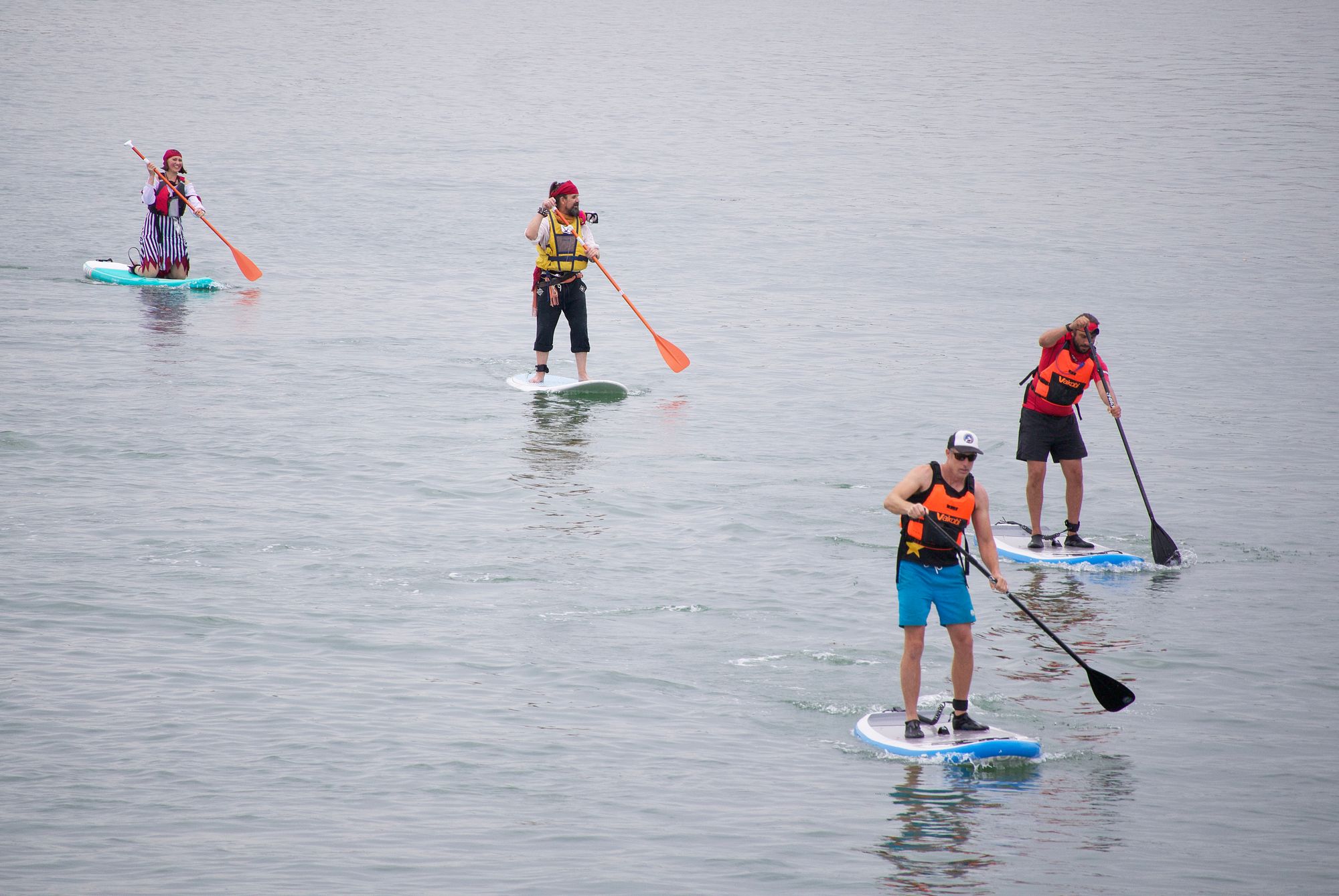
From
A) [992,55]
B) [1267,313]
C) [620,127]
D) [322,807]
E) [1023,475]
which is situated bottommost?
[322,807]

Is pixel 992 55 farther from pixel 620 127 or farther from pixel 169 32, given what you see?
pixel 169 32

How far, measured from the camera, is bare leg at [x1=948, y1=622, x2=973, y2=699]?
8.52 meters

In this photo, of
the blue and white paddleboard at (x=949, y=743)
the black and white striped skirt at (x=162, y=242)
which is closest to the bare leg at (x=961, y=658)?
the blue and white paddleboard at (x=949, y=743)

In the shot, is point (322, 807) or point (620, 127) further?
point (620, 127)

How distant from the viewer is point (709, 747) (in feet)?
28.6

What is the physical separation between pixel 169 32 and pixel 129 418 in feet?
200

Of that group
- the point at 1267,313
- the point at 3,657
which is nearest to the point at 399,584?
the point at 3,657

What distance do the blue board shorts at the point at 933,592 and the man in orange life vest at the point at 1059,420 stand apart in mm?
3702

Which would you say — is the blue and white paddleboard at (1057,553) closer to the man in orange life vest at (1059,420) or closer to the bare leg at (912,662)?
the man in orange life vest at (1059,420)

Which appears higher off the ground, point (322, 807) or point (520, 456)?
point (520, 456)

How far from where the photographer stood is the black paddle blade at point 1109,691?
8.93m

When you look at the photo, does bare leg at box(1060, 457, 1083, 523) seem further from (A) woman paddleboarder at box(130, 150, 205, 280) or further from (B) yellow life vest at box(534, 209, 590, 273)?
(A) woman paddleboarder at box(130, 150, 205, 280)

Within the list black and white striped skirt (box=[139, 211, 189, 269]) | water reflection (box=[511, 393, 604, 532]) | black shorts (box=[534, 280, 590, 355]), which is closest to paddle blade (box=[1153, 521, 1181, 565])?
water reflection (box=[511, 393, 604, 532])

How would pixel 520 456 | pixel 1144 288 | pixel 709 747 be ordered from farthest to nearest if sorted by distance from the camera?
pixel 1144 288 < pixel 520 456 < pixel 709 747
